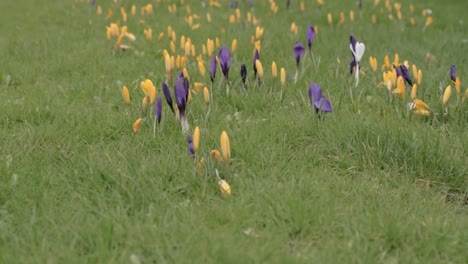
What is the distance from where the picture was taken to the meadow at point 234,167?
2.53m

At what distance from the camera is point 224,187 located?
294 centimetres

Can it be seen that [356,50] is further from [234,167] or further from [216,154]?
[216,154]

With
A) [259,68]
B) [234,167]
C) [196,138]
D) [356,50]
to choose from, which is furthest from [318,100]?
[196,138]

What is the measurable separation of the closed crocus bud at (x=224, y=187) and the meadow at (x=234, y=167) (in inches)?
0.5

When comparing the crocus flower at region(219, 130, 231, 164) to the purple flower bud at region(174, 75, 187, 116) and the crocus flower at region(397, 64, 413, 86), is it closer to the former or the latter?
the purple flower bud at region(174, 75, 187, 116)

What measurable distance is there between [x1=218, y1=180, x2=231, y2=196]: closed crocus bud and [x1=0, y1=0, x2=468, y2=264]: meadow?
0.5 inches

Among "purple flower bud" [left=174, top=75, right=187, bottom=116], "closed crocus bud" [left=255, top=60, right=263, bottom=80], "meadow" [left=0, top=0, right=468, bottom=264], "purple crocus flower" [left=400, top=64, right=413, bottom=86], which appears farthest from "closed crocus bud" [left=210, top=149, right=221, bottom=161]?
"purple crocus flower" [left=400, top=64, right=413, bottom=86]

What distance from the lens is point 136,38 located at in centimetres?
690

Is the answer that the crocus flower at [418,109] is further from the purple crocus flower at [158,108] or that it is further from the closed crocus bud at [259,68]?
the purple crocus flower at [158,108]

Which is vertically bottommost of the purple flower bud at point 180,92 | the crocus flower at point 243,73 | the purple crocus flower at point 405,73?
the crocus flower at point 243,73

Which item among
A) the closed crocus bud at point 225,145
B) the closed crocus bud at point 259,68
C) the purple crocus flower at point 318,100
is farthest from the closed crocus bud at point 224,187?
the closed crocus bud at point 259,68

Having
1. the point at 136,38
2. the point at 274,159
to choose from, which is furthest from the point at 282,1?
the point at 274,159

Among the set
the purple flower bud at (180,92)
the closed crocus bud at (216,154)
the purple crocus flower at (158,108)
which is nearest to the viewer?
the closed crocus bud at (216,154)

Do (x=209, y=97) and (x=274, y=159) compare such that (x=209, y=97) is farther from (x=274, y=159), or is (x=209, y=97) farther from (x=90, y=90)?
(x=90, y=90)
